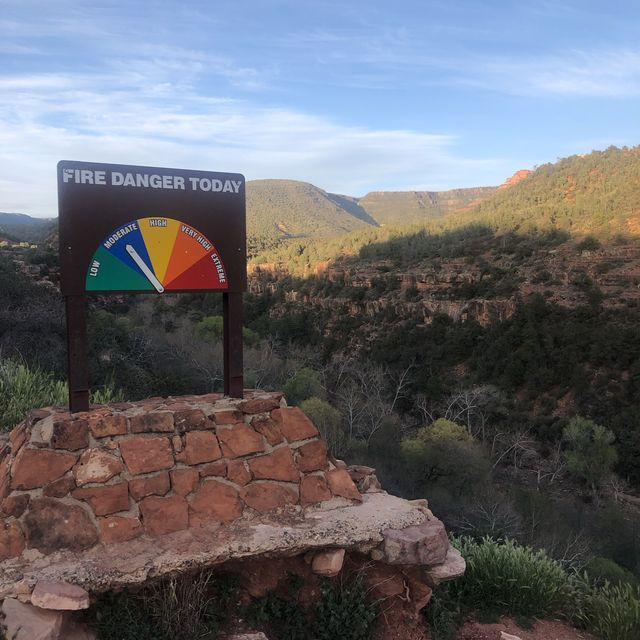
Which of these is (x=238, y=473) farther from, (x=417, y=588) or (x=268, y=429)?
(x=417, y=588)

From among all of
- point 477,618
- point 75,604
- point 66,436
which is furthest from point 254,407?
point 477,618

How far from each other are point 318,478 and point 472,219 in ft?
156

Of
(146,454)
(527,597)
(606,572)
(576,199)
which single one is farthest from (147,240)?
(576,199)

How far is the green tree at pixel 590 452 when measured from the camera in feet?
58.7

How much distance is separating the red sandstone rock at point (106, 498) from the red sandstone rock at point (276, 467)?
2.87ft

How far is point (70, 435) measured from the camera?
3.56m

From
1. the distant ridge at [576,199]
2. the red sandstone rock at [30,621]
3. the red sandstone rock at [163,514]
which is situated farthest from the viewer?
the distant ridge at [576,199]

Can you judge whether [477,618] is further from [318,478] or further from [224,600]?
[224,600]

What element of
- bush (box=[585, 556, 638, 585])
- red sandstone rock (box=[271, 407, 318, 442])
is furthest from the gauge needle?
bush (box=[585, 556, 638, 585])

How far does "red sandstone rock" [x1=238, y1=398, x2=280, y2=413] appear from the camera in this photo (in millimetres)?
4145

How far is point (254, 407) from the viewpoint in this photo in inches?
164

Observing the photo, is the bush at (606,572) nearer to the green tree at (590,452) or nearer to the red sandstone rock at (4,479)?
the red sandstone rock at (4,479)

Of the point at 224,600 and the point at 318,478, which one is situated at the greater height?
the point at 318,478

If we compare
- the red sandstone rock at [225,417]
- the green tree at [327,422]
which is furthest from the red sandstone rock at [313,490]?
the green tree at [327,422]
